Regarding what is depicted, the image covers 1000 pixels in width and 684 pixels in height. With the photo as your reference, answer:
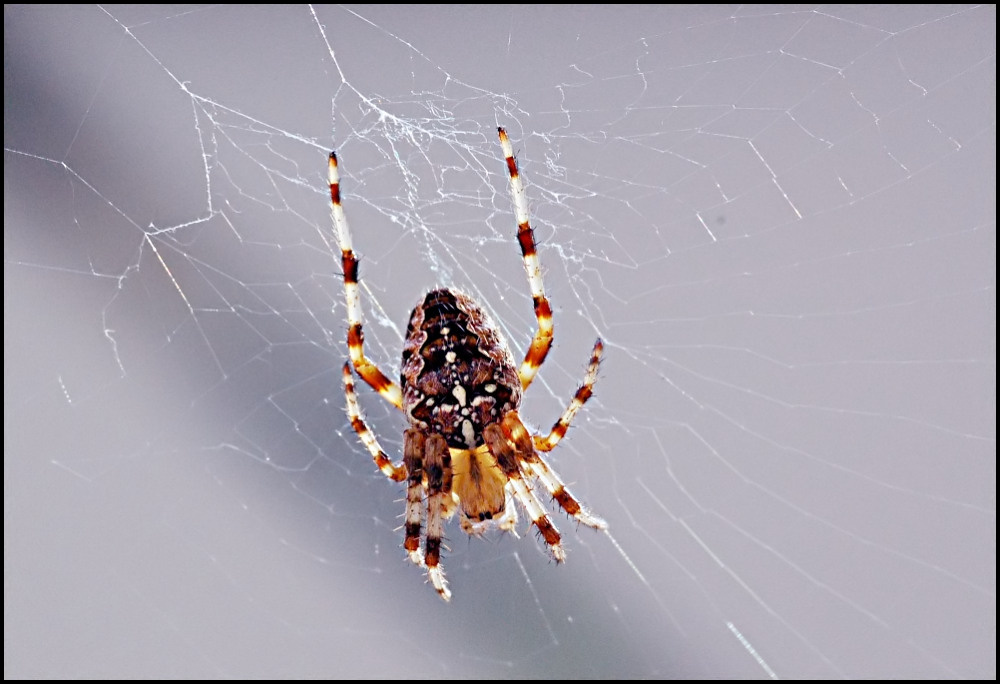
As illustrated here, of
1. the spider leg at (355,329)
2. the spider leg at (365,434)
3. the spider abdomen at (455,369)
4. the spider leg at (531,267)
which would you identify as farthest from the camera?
the spider leg at (365,434)

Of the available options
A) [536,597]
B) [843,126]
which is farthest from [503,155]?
[536,597]

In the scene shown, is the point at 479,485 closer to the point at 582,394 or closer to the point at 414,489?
the point at 414,489

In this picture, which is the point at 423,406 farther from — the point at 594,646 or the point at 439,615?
the point at 594,646

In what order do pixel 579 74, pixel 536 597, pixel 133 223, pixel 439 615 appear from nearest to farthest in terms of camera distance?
pixel 579 74, pixel 133 223, pixel 439 615, pixel 536 597

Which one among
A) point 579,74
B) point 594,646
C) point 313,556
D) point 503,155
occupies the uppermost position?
point 579,74

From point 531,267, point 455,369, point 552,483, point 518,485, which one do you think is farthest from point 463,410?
point 531,267

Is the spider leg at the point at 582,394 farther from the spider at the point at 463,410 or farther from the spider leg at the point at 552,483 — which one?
the spider leg at the point at 552,483

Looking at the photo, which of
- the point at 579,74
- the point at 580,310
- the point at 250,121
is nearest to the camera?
the point at 579,74

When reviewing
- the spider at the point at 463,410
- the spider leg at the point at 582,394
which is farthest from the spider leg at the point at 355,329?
the spider leg at the point at 582,394
